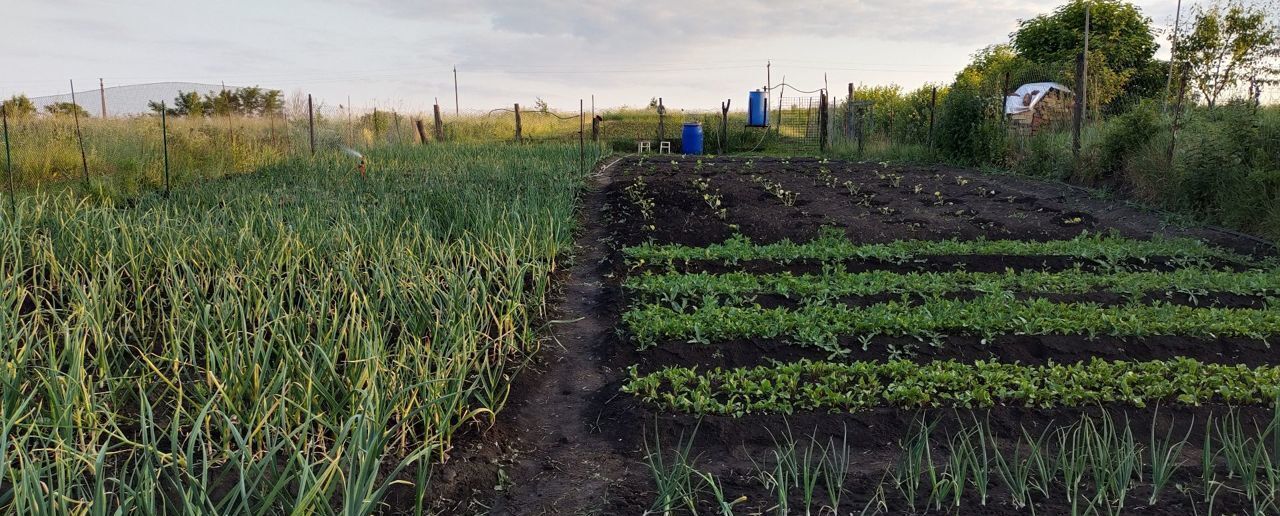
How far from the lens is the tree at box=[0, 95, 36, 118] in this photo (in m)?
13.2

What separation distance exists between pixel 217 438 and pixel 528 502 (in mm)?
1210

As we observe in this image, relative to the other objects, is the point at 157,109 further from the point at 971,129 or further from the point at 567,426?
the point at 567,426

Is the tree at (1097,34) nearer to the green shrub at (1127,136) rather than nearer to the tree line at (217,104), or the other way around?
the green shrub at (1127,136)

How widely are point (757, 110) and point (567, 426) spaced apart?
17341 mm

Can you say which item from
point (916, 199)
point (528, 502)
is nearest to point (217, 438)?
point (528, 502)

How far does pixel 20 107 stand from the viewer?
15242mm

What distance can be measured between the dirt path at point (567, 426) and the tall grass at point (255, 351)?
179mm

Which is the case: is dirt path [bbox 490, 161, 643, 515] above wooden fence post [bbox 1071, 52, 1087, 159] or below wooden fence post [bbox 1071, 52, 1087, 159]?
below

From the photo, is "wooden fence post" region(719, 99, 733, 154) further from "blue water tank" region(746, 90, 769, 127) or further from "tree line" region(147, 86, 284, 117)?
"tree line" region(147, 86, 284, 117)

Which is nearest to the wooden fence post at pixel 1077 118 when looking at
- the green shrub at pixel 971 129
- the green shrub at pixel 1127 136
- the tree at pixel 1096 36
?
the green shrub at pixel 1127 136

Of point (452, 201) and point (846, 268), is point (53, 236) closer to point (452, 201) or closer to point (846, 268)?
point (452, 201)

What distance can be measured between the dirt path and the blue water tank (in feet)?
50.0

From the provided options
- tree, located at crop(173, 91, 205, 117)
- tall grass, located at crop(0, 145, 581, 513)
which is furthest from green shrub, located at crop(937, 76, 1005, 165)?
tree, located at crop(173, 91, 205, 117)

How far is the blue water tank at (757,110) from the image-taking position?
1975 cm
